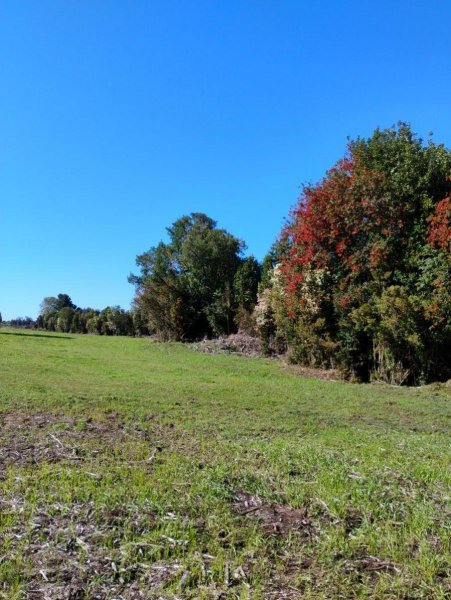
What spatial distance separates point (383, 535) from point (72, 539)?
1.98m

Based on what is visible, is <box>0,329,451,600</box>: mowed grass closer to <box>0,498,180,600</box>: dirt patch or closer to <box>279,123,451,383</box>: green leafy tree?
<box>0,498,180,600</box>: dirt patch

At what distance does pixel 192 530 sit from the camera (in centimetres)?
295

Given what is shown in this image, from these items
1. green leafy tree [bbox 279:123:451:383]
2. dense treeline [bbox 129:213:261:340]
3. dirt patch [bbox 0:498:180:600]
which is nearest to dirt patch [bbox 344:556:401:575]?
dirt patch [bbox 0:498:180:600]

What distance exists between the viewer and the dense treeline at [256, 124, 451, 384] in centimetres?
1277

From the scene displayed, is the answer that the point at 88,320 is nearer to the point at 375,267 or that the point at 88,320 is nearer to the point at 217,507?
the point at 375,267

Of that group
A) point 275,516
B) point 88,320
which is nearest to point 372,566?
point 275,516

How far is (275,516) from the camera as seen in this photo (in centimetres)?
319

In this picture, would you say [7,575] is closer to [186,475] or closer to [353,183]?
[186,475]

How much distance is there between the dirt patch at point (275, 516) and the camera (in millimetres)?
2996

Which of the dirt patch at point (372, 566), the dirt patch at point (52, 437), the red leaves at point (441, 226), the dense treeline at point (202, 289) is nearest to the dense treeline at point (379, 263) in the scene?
the red leaves at point (441, 226)

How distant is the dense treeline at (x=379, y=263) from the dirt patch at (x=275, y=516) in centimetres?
1036

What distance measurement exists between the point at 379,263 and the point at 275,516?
38.9 ft

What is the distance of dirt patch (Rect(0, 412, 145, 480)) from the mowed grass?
0.02m

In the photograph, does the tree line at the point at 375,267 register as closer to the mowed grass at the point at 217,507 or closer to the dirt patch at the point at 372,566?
the mowed grass at the point at 217,507
